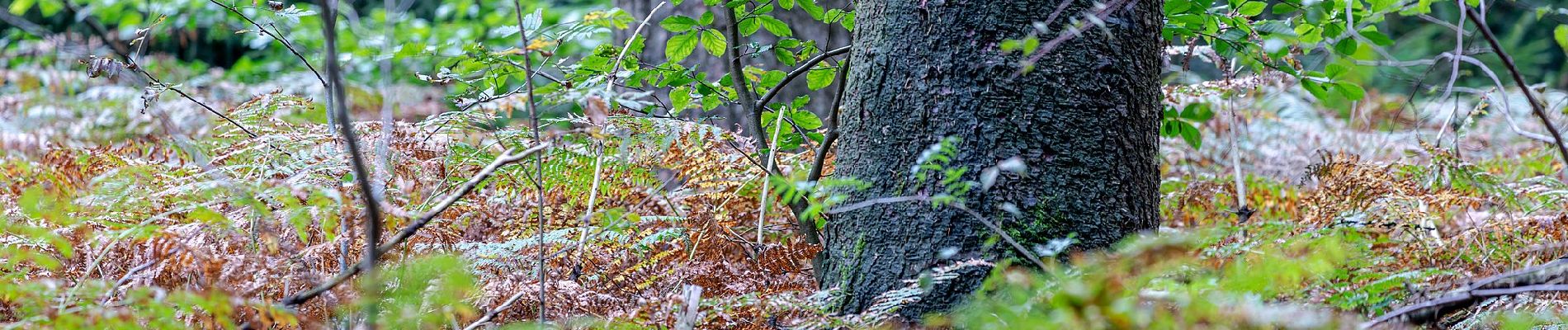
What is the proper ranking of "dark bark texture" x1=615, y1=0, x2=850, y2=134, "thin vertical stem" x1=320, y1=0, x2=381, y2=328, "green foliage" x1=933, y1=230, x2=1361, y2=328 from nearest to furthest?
1. "green foliage" x1=933, y1=230, x2=1361, y2=328
2. "thin vertical stem" x1=320, y1=0, x2=381, y2=328
3. "dark bark texture" x1=615, y1=0, x2=850, y2=134

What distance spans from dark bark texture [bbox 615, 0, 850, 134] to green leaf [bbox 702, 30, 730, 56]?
1.36 meters

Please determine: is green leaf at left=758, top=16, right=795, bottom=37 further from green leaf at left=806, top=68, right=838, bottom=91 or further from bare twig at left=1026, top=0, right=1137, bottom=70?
bare twig at left=1026, top=0, right=1137, bottom=70

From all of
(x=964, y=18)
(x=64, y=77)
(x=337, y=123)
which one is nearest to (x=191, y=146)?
(x=337, y=123)

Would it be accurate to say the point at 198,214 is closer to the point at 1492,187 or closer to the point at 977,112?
the point at 977,112

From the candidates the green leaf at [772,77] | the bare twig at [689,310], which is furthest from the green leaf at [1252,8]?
the bare twig at [689,310]

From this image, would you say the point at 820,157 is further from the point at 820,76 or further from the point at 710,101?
the point at 710,101

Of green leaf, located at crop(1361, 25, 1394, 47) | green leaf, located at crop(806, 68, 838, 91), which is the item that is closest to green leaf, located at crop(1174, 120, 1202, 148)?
green leaf, located at crop(1361, 25, 1394, 47)

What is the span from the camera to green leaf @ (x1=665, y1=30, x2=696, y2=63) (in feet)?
8.51

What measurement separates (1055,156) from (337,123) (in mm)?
1980

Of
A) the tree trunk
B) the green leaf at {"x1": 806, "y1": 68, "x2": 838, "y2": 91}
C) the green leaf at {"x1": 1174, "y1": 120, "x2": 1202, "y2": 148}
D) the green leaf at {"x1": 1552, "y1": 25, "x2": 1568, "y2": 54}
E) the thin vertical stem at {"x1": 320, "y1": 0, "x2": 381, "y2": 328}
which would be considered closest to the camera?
the thin vertical stem at {"x1": 320, "y1": 0, "x2": 381, "y2": 328}

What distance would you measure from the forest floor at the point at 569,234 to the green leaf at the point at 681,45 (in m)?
0.19

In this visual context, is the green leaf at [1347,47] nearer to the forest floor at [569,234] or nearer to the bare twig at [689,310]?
the forest floor at [569,234]

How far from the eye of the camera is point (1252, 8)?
2.80m

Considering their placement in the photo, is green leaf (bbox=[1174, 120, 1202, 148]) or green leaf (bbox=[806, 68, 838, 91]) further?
green leaf (bbox=[1174, 120, 1202, 148])
